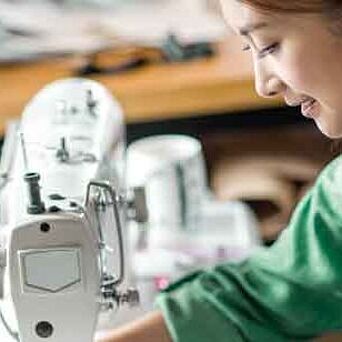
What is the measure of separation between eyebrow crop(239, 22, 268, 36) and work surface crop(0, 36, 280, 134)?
0.85 metres

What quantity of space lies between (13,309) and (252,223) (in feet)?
1.80

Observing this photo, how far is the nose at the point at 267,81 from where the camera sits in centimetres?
123

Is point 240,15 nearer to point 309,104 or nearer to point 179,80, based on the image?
point 309,104

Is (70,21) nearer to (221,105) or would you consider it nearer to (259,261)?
(221,105)

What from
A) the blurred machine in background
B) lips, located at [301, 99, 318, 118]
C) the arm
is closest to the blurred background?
the blurred machine in background

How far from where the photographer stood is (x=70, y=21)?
2252mm

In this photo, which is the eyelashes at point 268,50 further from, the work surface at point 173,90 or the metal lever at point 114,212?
→ the work surface at point 173,90

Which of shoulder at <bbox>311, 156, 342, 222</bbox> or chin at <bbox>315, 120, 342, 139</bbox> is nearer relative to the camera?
chin at <bbox>315, 120, 342, 139</bbox>

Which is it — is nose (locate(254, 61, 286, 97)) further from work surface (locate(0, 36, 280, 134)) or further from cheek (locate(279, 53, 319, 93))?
work surface (locate(0, 36, 280, 134))

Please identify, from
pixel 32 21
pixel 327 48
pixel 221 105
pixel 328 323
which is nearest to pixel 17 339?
pixel 328 323

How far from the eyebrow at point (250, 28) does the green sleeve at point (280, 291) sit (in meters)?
0.23

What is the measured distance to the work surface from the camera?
81.4 inches

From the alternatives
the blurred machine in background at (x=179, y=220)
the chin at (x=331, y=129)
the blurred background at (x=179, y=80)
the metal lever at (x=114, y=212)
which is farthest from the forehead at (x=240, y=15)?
the blurred background at (x=179, y=80)

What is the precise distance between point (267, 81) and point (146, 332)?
0.30 metres
